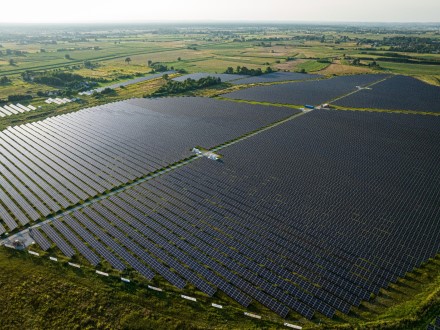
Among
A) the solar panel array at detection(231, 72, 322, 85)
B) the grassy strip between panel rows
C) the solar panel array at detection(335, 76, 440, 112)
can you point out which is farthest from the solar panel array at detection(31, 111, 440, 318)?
the solar panel array at detection(231, 72, 322, 85)

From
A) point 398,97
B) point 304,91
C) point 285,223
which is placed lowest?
point 285,223

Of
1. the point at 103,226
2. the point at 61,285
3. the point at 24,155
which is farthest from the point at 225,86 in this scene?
the point at 61,285

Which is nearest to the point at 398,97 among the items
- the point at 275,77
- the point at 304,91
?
the point at 304,91

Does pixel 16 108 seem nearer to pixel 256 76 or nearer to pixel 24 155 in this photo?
pixel 24 155

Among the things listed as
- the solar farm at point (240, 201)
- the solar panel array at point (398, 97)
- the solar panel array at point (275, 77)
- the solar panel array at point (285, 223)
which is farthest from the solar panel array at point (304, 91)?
the solar panel array at point (285, 223)

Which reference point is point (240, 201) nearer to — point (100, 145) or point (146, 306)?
point (146, 306)

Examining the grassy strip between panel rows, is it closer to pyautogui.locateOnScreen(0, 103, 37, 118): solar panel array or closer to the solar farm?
the solar farm
